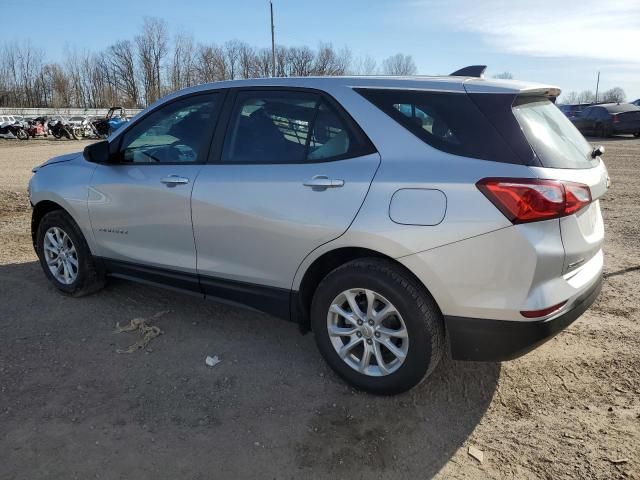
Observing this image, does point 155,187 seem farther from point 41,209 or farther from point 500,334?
point 500,334

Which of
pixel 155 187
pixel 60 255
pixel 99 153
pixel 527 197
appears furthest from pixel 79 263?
pixel 527 197

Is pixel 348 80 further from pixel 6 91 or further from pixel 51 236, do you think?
pixel 6 91

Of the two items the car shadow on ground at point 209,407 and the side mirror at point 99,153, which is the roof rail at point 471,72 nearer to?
the car shadow on ground at point 209,407

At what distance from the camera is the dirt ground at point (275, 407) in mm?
2578

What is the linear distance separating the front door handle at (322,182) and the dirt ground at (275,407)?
1208 millimetres

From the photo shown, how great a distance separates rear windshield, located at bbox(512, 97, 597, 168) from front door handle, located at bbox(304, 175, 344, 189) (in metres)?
0.98

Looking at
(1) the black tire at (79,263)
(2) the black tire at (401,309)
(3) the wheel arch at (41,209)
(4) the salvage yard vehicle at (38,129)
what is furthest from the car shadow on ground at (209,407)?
(4) the salvage yard vehicle at (38,129)

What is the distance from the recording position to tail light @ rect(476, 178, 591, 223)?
8.27 feet

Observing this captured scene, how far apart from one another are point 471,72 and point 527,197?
131 centimetres

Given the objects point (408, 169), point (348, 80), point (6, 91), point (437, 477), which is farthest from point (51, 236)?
point (6, 91)

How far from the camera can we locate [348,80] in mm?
3207

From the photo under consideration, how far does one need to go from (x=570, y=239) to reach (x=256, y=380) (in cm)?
197

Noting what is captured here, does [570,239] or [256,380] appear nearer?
[570,239]

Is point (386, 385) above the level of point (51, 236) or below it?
below
